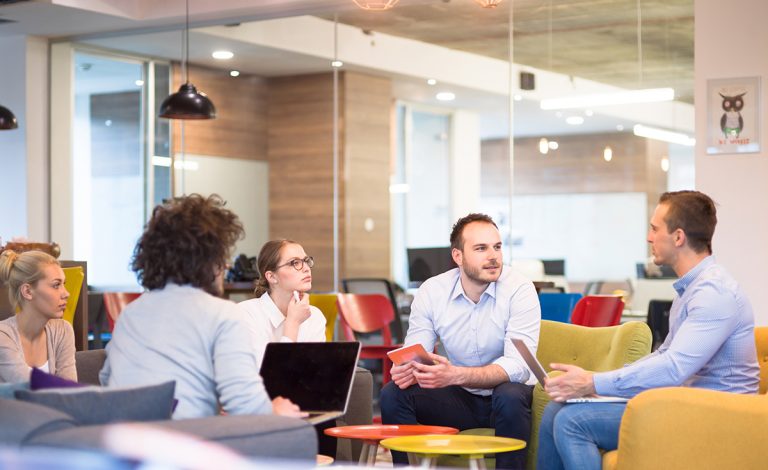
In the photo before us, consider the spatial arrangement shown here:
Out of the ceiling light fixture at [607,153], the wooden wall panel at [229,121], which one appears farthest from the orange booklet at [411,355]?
the wooden wall panel at [229,121]

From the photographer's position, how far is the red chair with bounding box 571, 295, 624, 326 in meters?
6.46

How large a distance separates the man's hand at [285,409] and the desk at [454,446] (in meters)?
0.45

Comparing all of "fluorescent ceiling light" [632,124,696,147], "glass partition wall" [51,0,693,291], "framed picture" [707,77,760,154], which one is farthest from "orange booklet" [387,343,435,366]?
"glass partition wall" [51,0,693,291]

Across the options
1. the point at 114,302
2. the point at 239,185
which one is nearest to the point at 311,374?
the point at 114,302

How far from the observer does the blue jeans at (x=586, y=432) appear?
12.5ft

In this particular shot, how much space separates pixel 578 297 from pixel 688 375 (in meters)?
3.29

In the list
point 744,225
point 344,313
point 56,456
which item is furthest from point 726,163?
point 56,456

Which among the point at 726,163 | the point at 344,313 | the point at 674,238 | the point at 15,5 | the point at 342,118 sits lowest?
the point at 344,313

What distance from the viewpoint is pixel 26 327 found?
451cm

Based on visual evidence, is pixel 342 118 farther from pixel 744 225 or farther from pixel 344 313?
pixel 744 225

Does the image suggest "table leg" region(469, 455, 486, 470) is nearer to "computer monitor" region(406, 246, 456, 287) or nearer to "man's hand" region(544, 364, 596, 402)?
"man's hand" region(544, 364, 596, 402)

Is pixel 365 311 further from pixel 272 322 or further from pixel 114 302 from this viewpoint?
pixel 272 322

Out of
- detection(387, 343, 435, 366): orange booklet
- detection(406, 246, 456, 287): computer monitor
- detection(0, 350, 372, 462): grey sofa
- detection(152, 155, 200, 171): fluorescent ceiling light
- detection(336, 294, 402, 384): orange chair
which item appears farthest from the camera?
detection(152, 155, 200, 171): fluorescent ceiling light

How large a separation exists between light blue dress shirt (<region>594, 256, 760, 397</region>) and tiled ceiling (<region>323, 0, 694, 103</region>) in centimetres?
367
